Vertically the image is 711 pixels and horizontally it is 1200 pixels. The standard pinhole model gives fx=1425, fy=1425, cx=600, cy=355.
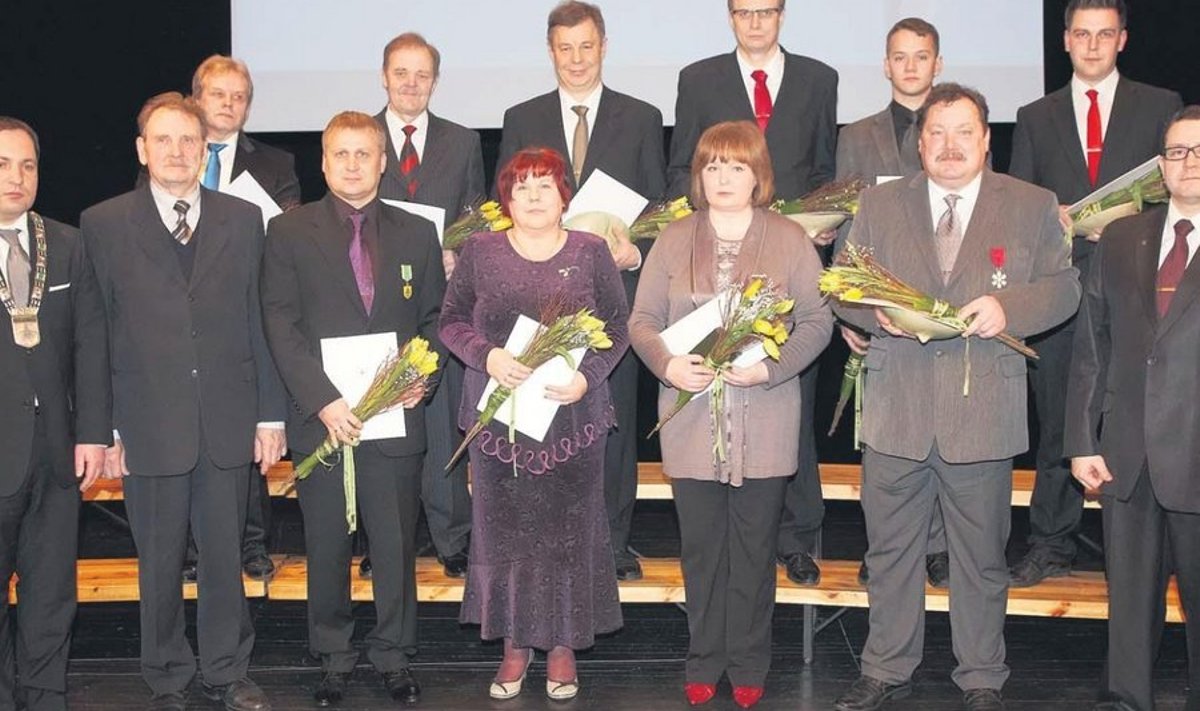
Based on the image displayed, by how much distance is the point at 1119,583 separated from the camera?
4.25 m

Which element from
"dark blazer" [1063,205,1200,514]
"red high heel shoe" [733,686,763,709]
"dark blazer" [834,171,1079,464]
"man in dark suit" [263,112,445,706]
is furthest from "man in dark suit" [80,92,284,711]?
"dark blazer" [1063,205,1200,514]

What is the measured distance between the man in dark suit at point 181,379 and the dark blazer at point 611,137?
1073mm

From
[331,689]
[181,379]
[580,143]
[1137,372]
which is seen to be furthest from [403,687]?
[1137,372]

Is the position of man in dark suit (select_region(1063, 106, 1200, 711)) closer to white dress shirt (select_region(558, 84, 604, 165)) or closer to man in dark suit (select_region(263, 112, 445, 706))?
white dress shirt (select_region(558, 84, 604, 165))

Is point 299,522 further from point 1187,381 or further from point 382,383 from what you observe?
point 1187,381

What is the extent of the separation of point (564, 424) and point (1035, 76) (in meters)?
3.32

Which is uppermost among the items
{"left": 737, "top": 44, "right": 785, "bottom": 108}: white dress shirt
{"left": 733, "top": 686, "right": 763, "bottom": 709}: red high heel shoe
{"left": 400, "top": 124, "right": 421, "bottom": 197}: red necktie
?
{"left": 737, "top": 44, "right": 785, "bottom": 108}: white dress shirt

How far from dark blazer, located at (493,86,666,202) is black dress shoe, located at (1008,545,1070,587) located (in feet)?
5.98

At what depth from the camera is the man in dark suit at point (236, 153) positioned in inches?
201

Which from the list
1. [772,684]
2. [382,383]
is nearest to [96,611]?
[382,383]

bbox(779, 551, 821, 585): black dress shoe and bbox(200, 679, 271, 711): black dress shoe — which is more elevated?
bbox(779, 551, 821, 585): black dress shoe

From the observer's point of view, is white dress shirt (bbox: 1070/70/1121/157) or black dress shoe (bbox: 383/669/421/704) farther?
white dress shirt (bbox: 1070/70/1121/157)

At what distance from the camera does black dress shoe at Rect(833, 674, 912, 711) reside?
4488mm

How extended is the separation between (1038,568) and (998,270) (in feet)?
4.12
